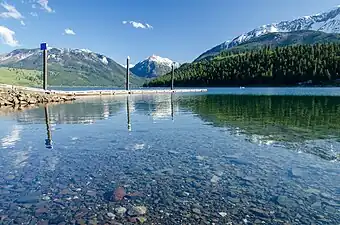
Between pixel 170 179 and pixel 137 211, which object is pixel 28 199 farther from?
pixel 170 179

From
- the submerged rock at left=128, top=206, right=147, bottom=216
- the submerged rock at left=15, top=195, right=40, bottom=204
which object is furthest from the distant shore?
the submerged rock at left=128, top=206, right=147, bottom=216

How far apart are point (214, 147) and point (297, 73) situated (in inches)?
7804

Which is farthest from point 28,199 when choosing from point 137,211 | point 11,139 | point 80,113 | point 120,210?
point 80,113

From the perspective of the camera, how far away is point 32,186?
9.56 meters

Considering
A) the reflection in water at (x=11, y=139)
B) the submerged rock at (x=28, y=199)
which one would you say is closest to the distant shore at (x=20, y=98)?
the reflection in water at (x=11, y=139)

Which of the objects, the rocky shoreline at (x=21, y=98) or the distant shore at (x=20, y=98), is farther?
the rocky shoreline at (x=21, y=98)

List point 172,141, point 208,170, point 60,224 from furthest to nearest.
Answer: point 172,141 → point 208,170 → point 60,224

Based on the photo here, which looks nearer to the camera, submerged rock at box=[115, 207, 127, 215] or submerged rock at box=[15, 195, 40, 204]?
submerged rock at box=[115, 207, 127, 215]

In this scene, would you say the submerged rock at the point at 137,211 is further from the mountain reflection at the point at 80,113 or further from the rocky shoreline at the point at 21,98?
the rocky shoreline at the point at 21,98

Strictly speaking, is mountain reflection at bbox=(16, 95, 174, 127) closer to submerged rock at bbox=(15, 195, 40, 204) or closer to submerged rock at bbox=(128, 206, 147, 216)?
submerged rock at bbox=(15, 195, 40, 204)

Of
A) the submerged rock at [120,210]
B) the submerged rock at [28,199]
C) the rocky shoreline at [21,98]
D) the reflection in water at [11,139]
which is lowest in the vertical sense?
the submerged rock at [120,210]

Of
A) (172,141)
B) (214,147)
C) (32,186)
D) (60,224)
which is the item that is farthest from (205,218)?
(172,141)

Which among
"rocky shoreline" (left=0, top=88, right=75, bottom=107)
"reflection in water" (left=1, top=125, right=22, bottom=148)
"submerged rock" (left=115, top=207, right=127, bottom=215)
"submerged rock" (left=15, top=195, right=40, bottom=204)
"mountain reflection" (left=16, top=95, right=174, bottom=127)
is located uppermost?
"rocky shoreline" (left=0, top=88, right=75, bottom=107)

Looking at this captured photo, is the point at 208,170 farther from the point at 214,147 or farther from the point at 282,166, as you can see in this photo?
the point at 214,147
